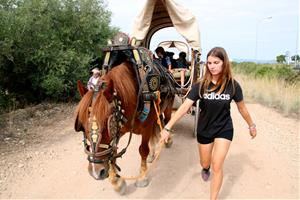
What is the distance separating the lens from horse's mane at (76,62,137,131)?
279 centimetres

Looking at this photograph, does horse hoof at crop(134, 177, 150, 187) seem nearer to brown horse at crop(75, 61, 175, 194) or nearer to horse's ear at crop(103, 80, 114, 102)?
brown horse at crop(75, 61, 175, 194)

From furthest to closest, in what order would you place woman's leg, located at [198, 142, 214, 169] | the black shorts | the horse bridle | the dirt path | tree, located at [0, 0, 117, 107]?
tree, located at [0, 0, 117, 107] → the dirt path → woman's leg, located at [198, 142, 214, 169] → the black shorts → the horse bridle

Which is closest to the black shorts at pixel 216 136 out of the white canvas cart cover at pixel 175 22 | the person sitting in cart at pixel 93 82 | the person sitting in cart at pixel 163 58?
the person sitting in cart at pixel 93 82

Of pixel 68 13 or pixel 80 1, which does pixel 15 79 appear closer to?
pixel 68 13

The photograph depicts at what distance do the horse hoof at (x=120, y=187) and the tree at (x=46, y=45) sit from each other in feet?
16.9

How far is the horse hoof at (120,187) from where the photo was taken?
4047 millimetres

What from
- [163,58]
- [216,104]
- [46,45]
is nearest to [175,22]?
[163,58]

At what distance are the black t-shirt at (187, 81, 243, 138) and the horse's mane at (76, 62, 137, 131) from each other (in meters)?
0.70

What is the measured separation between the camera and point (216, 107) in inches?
133

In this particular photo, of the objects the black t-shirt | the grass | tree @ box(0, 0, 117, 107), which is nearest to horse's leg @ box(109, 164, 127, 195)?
the black t-shirt

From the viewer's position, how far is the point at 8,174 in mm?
4703

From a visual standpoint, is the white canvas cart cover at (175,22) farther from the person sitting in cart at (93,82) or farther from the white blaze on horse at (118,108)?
the person sitting in cart at (93,82)

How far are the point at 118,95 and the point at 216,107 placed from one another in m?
1.08

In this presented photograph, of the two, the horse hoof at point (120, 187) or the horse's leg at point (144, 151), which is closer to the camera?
the horse hoof at point (120, 187)
